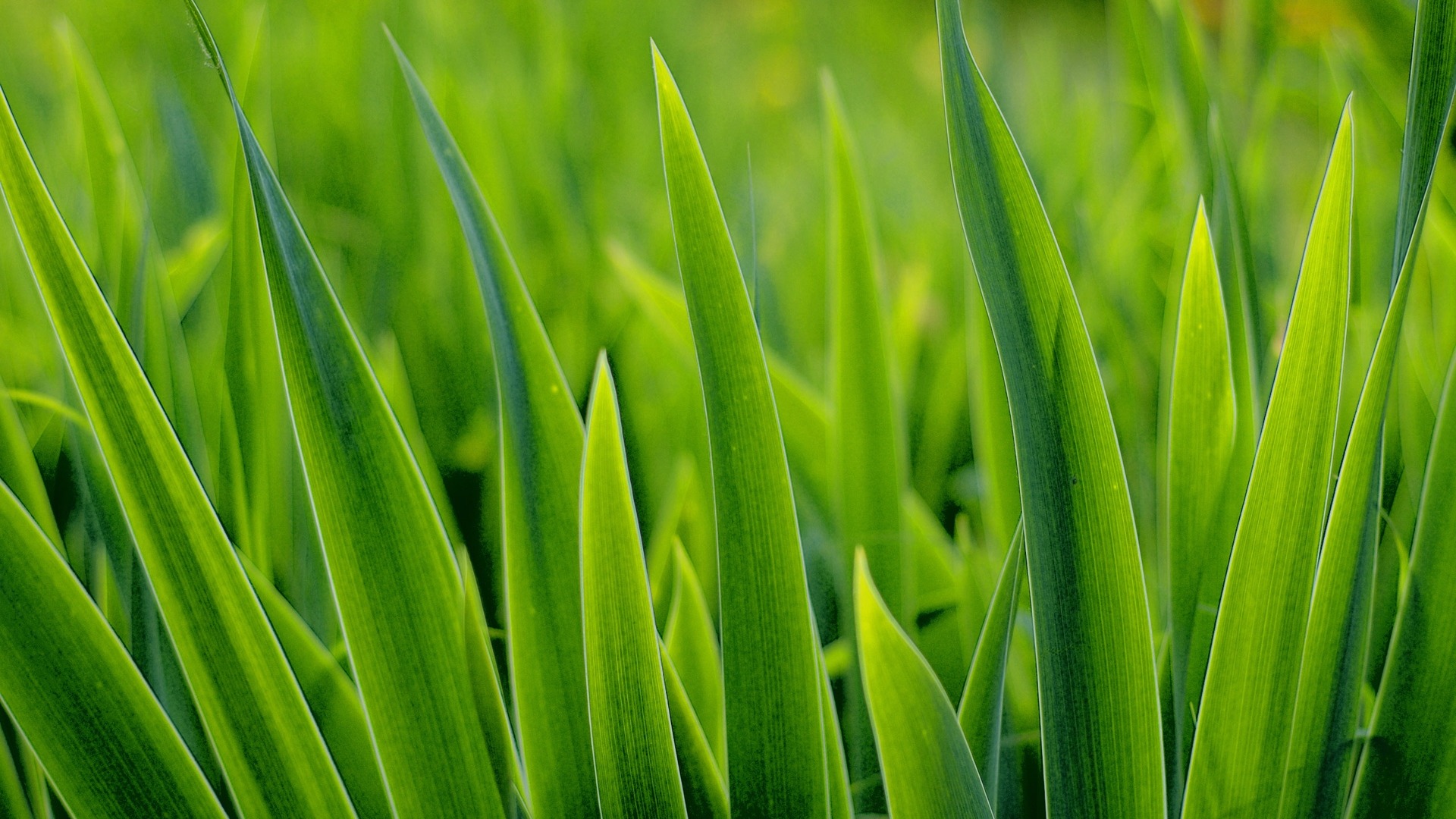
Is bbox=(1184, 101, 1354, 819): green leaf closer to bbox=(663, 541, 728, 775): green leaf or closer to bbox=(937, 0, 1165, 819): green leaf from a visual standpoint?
bbox=(937, 0, 1165, 819): green leaf

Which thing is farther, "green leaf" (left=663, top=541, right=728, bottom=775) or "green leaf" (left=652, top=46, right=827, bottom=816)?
"green leaf" (left=663, top=541, right=728, bottom=775)

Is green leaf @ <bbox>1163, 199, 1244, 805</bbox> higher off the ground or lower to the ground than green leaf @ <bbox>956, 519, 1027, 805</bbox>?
higher

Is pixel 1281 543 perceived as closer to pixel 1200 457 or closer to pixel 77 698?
pixel 1200 457

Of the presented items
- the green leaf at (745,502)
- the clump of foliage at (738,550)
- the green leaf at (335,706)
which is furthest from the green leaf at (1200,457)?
the green leaf at (335,706)

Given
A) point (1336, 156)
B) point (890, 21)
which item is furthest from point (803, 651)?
point (890, 21)

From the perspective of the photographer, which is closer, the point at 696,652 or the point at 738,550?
the point at 738,550

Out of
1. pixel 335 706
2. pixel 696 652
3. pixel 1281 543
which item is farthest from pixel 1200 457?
pixel 335 706

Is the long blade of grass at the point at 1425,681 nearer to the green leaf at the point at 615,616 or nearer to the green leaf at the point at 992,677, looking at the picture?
the green leaf at the point at 992,677

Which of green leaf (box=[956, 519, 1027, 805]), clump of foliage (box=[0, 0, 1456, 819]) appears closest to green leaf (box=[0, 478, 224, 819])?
clump of foliage (box=[0, 0, 1456, 819])
